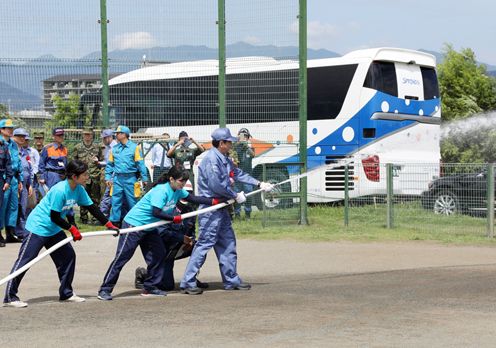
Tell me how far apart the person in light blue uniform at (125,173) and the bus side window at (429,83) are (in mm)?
12248

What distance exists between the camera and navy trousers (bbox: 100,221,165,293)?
32.1ft

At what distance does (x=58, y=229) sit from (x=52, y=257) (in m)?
0.33

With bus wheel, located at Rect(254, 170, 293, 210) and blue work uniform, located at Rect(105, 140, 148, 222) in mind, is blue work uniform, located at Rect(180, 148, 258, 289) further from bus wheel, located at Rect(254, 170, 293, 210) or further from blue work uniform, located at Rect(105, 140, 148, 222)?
bus wheel, located at Rect(254, 170, 293, 210)

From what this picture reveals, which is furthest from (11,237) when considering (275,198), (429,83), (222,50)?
(429,83)

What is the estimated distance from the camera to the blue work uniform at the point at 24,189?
15.8 m

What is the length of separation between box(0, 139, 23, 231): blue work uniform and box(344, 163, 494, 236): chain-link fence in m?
6.56

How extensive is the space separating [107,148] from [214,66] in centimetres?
279

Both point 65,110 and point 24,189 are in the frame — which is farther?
point 65,110

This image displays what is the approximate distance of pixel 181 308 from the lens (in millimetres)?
9148

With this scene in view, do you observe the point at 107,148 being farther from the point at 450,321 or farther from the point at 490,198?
the point at 450,321

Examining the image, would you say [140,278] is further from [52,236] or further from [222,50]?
[222,50]

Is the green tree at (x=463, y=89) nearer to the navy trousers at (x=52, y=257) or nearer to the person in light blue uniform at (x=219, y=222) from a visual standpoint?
the person in light blue uniform at (x=219, y=222)

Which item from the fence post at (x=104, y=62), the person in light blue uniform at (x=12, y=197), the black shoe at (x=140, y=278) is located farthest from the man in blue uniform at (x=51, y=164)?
the black shoe at (x=140, y=278)

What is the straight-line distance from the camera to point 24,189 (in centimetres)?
1596
